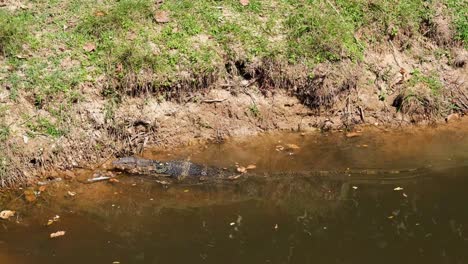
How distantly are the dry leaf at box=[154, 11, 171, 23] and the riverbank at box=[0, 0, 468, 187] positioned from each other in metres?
0.02

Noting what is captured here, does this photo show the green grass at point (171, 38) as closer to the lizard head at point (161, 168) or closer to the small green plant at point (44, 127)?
the small green plant at point (44, 127)

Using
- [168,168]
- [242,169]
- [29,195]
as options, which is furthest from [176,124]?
[29,195]

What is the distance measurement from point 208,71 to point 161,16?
1.14 m

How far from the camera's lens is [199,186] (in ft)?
23.3

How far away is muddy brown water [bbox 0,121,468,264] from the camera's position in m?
5.91

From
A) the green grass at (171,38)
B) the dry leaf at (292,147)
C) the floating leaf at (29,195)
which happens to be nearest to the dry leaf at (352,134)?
the dry leaf at (292,147)

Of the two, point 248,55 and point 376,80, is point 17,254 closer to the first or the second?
point 248,55

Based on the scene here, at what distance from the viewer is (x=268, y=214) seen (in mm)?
6559

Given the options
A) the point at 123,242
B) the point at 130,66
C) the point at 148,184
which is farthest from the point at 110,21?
the point at 123,242

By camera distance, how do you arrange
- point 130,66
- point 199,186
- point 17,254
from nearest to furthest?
point 17,254
point 199,186
point 130,66

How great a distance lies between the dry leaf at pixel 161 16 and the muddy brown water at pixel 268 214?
6.45 feet

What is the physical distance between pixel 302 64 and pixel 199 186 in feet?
8.30

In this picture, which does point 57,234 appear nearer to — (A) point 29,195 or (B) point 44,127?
(A) point 29,195

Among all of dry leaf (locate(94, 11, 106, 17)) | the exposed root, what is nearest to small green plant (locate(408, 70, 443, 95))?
the exposed root
